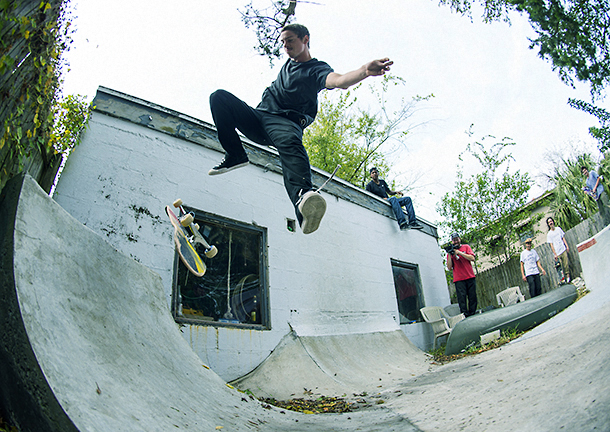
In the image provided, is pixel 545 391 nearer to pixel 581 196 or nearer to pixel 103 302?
pixel 103 302

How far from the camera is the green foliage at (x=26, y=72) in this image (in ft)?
6.62

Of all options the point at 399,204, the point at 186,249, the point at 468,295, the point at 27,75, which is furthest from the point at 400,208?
the point at 27,75

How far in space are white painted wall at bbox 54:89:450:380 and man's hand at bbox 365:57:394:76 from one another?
317cm

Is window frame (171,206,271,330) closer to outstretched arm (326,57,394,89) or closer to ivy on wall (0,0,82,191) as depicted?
ivy on wall (0,0,82,191)

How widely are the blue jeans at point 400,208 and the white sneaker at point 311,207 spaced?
237 inches

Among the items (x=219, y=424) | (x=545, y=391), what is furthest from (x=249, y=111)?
(x=545, y=391)

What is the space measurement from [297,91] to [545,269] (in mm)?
9177

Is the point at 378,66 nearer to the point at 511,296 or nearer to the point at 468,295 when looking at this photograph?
the point at 468,295

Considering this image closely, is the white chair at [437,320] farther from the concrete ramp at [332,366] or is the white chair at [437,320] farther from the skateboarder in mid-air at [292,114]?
the skateboarder in mid-air at [292,114]

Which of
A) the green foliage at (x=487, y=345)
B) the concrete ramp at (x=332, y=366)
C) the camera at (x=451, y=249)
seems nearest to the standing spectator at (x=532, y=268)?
the camera at (x=451, y=249)

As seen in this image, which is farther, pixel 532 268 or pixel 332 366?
pixel 532 268

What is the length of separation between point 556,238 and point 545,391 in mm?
7715

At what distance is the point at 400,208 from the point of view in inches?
332

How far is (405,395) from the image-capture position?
307cm
